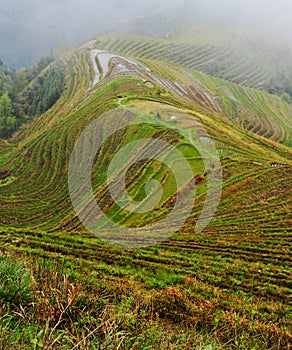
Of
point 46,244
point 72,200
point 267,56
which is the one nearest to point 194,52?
point 267,56

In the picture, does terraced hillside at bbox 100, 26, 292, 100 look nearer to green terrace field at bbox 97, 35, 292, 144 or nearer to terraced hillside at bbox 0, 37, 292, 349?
green terrace field at bbox 97, 35, 292, 144

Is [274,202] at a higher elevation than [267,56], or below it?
higher

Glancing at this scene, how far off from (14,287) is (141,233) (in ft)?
35.9

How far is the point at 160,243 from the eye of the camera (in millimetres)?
14805

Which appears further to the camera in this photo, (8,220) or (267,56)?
(267,56)

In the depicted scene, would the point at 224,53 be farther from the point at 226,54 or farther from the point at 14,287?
the point at 14,287

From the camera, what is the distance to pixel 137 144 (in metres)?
31.1

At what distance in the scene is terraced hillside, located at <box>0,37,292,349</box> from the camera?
577 centimetres

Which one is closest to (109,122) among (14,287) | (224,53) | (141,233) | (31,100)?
(141,233)

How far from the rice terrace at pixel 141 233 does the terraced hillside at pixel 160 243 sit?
0.06 metres

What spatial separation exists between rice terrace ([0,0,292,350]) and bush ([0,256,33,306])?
21mm

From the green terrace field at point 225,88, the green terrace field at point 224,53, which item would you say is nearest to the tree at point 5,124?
the green terrace field at point 225,88

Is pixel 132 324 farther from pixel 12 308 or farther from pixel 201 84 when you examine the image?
pixel 201 84

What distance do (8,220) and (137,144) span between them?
50.6ft
